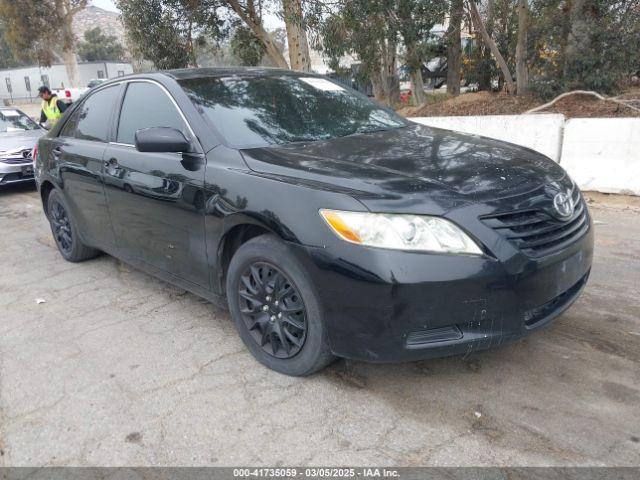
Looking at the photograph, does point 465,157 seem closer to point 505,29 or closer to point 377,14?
point 377,14

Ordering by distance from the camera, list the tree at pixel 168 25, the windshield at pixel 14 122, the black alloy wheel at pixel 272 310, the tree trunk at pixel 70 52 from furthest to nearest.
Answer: the tree trunk at pixel 70 52 → the tree at pixel 168 25 → the windshield at pixel 14 122 → the black alloy wheel at pixel 272 310

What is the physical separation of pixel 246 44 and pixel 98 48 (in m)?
56.2

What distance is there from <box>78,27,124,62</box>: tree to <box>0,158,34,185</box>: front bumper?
190 ft

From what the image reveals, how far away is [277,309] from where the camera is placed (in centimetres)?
297

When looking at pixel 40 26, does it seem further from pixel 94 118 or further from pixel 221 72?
pixel 221 72

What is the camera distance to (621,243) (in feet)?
16.6

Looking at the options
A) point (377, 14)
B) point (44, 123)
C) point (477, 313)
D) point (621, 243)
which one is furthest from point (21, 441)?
point (44, 123)

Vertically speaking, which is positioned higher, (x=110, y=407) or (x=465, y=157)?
(x=465, y=157)

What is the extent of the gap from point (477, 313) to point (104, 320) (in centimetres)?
270

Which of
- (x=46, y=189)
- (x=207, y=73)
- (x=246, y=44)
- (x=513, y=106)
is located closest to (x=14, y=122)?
(x=246, y=44)

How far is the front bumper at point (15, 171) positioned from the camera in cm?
901

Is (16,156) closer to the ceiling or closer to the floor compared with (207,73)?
closer to the floor

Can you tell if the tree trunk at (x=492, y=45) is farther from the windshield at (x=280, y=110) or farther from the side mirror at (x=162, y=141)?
the side mirror at (x=162, y=141)

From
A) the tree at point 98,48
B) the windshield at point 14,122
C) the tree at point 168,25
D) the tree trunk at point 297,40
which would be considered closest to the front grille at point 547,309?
the tree trunk at point 297,40
